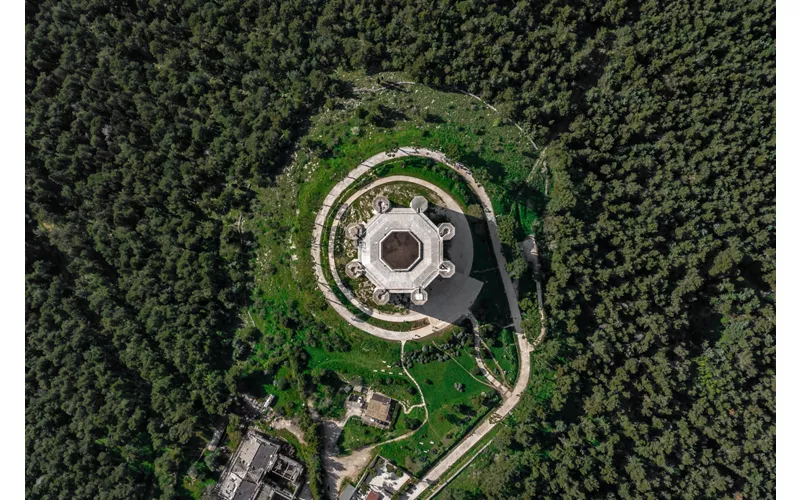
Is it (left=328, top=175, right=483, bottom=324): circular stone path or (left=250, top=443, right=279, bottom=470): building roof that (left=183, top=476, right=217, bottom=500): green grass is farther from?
(left=328, top=175, right=483, bottom=324): circular stone path

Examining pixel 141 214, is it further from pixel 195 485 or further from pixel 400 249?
pixel 400 249

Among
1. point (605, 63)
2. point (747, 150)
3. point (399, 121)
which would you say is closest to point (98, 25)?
point (399, 121)

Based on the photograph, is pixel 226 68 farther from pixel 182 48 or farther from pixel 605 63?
pixel 605 63

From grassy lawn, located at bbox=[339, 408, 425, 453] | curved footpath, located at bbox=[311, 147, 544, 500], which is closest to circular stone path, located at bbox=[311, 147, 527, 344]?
curved footpath, located at bbox=[311, 147, 544, 500]

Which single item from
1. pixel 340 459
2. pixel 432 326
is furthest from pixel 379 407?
pixel 432 326

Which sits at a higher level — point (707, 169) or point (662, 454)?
point (707, 169)
